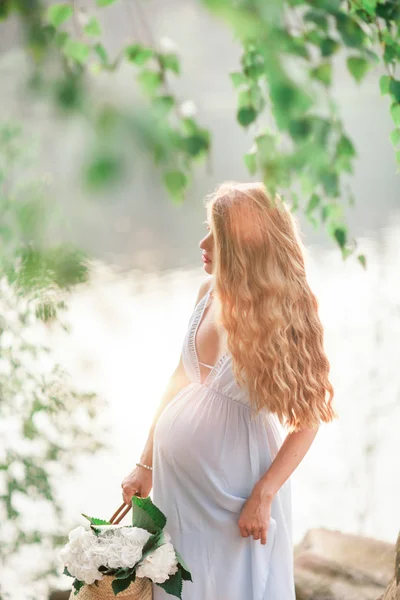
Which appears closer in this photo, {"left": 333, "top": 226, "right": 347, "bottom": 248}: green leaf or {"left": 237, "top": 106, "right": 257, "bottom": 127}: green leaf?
{"left": 237, "top": 106, "right": 257, "bottom": 127}: green leaf

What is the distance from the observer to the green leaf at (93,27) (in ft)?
3.89

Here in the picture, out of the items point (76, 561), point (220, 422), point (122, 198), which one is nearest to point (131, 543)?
point (76, 561)

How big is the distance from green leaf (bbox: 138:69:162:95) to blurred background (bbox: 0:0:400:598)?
4.46 ft

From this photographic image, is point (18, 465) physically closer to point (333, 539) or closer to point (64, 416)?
point (64, 416)

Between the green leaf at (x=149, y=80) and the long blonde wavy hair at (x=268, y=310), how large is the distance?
0.93 m

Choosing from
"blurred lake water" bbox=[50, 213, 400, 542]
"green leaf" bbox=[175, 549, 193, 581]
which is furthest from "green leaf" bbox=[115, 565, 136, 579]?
"blurred lake water" bbox=[50, 213, 400, 542]

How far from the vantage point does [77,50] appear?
1145mm

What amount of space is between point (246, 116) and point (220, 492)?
1083 mm

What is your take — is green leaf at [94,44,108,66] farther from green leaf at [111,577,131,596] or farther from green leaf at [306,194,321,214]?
green leaf at [111,577,131,596]

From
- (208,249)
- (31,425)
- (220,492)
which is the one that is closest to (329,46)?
(208,249)

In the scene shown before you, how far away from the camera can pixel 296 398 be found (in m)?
1.93

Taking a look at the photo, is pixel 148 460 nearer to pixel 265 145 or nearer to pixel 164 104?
pixel 265 145

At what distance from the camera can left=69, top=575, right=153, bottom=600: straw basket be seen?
1846 mm

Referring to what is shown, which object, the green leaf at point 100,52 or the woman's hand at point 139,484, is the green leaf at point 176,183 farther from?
the woman's hand at point 139,484
